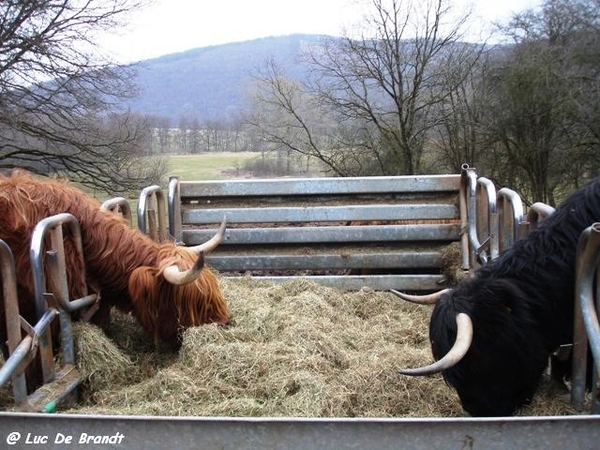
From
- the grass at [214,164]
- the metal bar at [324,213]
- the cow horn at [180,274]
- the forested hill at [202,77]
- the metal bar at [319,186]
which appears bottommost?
the cow horn at [180,274]

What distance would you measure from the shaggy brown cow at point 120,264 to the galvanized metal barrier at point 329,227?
1.57 meters

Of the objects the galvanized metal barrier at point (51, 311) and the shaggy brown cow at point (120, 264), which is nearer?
the galvanized metal barrier at point (51, 311)

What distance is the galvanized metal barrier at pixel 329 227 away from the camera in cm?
579

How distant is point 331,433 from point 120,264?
285 cm

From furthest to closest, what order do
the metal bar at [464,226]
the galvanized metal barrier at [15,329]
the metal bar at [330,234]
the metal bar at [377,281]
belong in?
1. the metal bar at [330,234]
2. the metal bar at [377,281]
3. the metal bar at [464,226]
4. the galvanized metal barrier at [15,329]

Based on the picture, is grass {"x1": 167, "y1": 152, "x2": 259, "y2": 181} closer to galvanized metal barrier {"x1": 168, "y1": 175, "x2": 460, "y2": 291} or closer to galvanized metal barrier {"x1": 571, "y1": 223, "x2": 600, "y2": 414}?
galvanized metal barrier {"x1": 168, "y1": 175, "x2": 460, "y2": 291}

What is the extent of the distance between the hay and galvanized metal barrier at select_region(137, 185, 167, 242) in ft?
3.36

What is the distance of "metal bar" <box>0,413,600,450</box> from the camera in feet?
5.30

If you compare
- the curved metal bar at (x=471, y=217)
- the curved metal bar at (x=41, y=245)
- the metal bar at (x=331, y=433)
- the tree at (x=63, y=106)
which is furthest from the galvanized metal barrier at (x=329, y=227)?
the tree at (x=63, y=106)

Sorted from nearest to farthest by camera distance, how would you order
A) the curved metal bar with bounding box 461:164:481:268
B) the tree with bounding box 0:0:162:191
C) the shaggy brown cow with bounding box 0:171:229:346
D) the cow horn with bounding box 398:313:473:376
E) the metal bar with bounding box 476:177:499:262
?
the cow horn with bounding box 398:313:473:376, the shaggy brown cow with bounding box 0:171:229:346, the metal bar with bounding box 476:177:499:262, the curved metal bar with bounding box 461:164:481:268, the tree with bounding box 0:0:162:191

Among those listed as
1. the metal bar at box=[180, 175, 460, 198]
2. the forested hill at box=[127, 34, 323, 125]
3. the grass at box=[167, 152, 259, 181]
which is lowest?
the metal bar at box=[180, 175, 460, 198]

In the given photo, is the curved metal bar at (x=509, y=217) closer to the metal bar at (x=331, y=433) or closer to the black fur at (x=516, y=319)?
the black fur at (x=516, y=319)

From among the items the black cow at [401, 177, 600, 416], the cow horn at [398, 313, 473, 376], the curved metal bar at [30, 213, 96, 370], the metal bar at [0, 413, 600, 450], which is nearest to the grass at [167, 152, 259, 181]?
the curved metal bar at [30, 213, 96, 370]

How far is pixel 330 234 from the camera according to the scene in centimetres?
587
